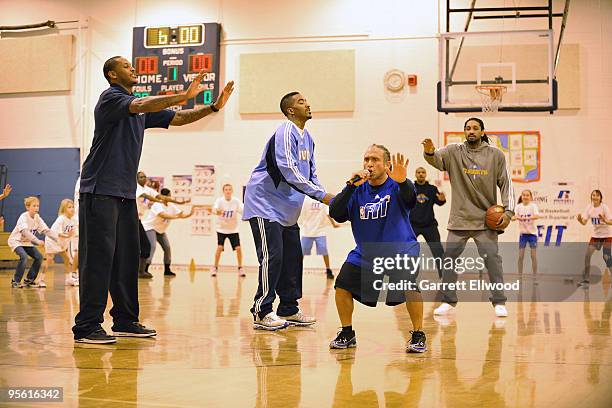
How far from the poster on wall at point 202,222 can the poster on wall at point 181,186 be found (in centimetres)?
42

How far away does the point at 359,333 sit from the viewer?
6043 millimetres

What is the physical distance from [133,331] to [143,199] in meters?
8.78

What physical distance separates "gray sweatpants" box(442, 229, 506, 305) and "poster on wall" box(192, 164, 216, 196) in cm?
972

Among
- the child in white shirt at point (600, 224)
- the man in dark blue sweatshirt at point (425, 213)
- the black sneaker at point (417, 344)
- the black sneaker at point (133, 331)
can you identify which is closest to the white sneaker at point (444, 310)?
the black sneaker at point (417, 344)

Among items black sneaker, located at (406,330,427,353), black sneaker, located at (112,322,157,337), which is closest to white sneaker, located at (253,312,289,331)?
black sneaker, located at (112,322,157,337)

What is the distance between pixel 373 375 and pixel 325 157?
12.2 m

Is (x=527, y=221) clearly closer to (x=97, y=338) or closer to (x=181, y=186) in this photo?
(x=181, y=186)

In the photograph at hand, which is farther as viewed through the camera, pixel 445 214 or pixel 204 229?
pixel 204 229

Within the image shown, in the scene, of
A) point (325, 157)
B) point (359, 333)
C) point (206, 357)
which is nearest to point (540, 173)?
point (325, 157)

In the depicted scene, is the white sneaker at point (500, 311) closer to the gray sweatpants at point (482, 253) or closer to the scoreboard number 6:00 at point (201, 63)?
the gray sweatpants at point (482, 253)

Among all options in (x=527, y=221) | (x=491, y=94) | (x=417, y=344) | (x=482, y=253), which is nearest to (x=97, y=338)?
(x=417, y=344)

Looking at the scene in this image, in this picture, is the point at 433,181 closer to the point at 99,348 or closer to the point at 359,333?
the point at 359,333

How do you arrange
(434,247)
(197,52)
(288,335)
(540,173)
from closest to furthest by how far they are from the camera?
(288,335) → (434,247) → (540,173) → (197,52)

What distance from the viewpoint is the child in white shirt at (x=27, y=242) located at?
36.4ft
